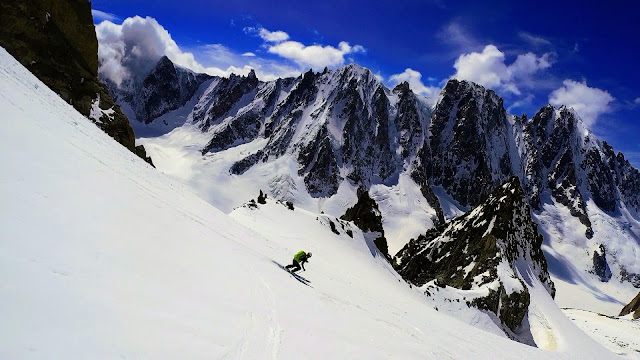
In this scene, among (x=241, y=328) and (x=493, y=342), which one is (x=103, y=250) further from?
(x=493, y=342)

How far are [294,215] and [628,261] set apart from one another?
229619 millimetres

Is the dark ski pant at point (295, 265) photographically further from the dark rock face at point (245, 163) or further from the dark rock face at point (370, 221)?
the dark rock face at point (245, 163)

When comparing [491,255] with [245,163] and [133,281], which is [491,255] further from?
[245,163]

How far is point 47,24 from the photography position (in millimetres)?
45875

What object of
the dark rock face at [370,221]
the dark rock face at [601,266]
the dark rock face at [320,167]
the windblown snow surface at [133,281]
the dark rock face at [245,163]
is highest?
the dark rock face at [601,266]

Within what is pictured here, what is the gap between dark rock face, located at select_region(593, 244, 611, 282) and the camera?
7397 inches

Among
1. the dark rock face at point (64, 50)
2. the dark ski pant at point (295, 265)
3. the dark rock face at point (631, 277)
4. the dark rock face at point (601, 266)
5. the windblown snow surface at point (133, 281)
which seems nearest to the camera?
the windblown snow surface at point (133, 281)

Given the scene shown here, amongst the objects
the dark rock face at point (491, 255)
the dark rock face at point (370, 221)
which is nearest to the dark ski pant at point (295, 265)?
the dark rock face at point (491, 255)

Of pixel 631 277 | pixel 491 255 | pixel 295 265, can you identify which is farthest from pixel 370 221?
pixel 631 277

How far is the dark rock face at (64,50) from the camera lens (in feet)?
137

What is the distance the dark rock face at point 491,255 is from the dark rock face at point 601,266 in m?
157

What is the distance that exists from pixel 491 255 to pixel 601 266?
187965 mm

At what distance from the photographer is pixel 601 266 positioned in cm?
19012

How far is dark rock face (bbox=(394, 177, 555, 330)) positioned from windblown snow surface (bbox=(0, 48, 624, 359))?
2630 cm
